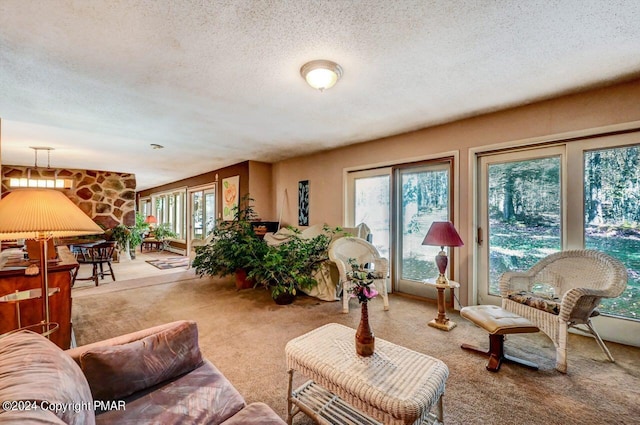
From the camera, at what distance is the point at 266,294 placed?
4.09 m

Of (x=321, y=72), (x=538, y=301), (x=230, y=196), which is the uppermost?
(x=321, y=72)

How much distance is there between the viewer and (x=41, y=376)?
813 mm

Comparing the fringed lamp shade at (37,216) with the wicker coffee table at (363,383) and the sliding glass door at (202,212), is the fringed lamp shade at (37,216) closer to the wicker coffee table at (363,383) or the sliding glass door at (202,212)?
the wicker coffee table at (363,383)

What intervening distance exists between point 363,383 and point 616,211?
287 centimetres

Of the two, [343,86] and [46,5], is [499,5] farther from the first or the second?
[46,5]

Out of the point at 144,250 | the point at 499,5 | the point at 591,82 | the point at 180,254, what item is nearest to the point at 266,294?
the point at 499,5

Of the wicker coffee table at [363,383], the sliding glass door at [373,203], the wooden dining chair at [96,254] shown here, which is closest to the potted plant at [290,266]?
the sliding glass door at [373,203]

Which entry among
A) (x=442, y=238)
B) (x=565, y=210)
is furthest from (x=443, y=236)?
(x=565, y=210)

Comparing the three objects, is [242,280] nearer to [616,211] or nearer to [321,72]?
[321,72]

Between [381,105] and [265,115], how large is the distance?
4.21 feet

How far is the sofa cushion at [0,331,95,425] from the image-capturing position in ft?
2.39

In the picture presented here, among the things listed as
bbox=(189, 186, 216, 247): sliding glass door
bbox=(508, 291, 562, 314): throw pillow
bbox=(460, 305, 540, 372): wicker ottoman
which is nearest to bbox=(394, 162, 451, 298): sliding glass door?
bbox=(508, 291, 562, 314): throw pillow

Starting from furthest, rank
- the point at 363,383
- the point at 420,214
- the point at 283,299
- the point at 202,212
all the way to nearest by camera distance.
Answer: the point at 202,212
the point at 420,214
the point at 283,299
the point at 363,383

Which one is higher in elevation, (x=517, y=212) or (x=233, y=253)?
(x=517, y=212)
